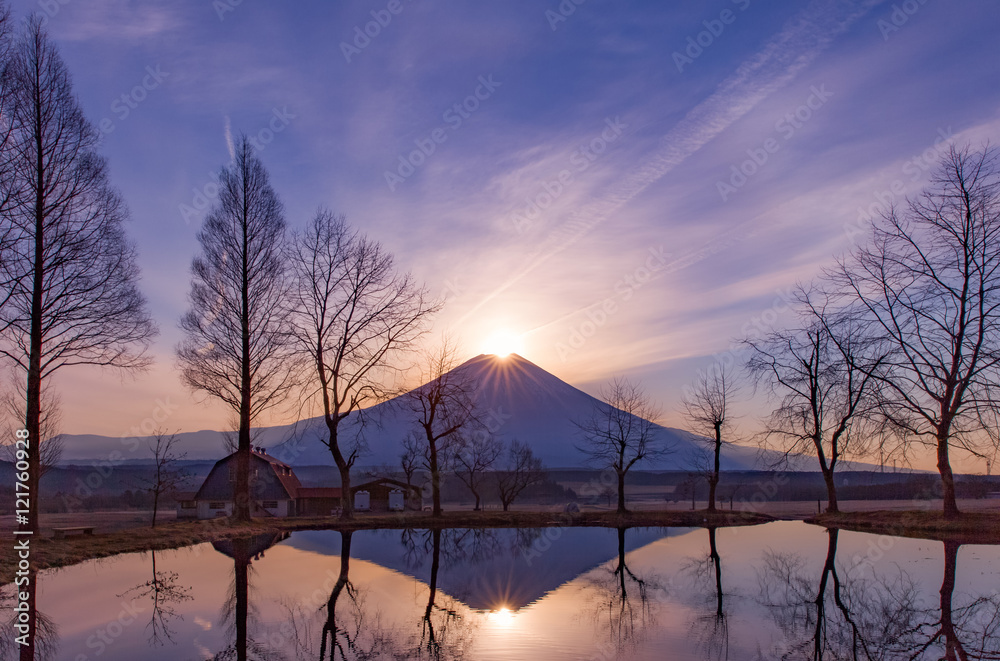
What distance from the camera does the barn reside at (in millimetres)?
55031

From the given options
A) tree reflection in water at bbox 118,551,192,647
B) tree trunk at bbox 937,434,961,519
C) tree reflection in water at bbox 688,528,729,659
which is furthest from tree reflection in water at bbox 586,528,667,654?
tree trunk at bbox 937,434,961,519

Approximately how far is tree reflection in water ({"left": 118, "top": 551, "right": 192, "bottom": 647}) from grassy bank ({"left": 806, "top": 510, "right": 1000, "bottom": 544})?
2114cm

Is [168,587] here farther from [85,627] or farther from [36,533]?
[36,533]

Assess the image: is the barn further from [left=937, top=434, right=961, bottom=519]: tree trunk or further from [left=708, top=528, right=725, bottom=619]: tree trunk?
[left=937, top=434, right=961, bottom=519]: tree trunk

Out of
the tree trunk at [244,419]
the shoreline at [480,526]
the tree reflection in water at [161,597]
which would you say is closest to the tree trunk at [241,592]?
the tree reflection in water at [161,597]

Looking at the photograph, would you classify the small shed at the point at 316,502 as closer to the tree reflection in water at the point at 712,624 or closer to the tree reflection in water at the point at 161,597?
the tree reflection in water at the point at 161,597

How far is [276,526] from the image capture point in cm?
2845

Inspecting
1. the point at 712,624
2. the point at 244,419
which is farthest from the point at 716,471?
the point at 712,624

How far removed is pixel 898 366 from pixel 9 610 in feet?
89.3

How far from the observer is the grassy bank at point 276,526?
16.9 m

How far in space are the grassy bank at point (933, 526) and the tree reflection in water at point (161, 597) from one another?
2114 centimetres

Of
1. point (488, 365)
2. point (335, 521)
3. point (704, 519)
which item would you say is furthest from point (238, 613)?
point (488, 365)

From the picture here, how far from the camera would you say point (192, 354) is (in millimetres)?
26812

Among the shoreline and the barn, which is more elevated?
the shoreline
